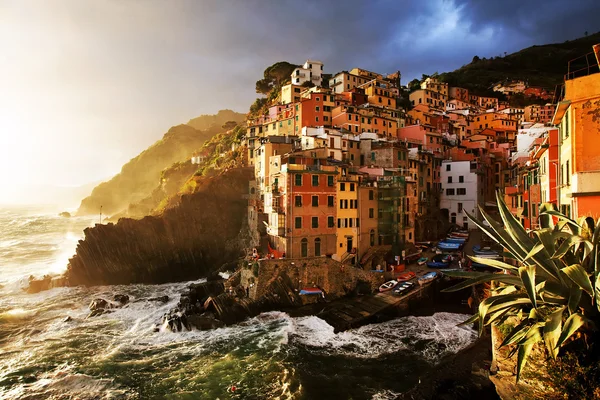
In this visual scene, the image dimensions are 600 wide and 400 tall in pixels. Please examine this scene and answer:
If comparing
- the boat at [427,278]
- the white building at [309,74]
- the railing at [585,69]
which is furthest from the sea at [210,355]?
the white building at [309,74]

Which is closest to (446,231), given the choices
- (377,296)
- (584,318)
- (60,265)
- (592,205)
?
(377,296)

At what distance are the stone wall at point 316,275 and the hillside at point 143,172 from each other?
104m

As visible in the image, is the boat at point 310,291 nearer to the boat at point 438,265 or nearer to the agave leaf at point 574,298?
the boat at point 438,265

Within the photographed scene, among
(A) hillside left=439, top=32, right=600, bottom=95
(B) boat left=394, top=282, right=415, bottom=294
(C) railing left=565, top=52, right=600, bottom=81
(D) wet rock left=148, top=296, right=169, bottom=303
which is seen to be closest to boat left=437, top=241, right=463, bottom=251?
(B) boat left=394, top=282, right=415, bottom=294

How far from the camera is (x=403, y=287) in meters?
33.2

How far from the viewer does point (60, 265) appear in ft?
180

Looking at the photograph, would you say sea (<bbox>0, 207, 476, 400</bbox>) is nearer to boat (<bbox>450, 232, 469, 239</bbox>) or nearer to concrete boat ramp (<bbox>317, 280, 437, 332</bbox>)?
concrete boat ramp (<bbox>317, 280, 437, 332</bbox>)

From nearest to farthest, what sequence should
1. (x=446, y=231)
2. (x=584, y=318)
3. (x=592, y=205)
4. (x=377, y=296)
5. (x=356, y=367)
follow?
1. (x=584, y=318)
2. (x=592, y=205)
3. (x=356, y=367)
4. (x=377, y=296)
5. (x=446, y=231)

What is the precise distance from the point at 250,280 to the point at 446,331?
699 inches

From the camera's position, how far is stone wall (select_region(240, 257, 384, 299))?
33.0 m

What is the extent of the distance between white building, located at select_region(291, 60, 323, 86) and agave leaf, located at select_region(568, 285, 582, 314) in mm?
75956

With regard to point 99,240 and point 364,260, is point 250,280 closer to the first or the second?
point 364,260

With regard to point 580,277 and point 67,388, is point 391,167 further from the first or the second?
point 67,388

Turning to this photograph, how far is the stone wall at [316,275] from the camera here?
33000 mm
